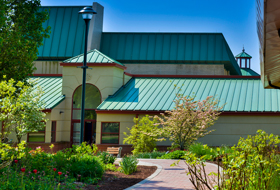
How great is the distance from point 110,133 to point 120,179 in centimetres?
1222

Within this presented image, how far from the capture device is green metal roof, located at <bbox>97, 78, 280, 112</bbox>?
77.9 feet

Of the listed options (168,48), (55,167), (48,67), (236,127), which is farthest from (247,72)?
(55,167)

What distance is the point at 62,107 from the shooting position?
25.7 m

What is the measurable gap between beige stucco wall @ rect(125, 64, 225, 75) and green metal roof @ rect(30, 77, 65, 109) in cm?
760

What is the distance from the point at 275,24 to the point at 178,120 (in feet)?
56.8

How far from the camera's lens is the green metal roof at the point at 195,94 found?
23750 mm

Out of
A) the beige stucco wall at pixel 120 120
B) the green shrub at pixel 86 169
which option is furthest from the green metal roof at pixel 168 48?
the green shrub at pixel 86 169

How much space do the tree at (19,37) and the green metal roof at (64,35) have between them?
51.2ft

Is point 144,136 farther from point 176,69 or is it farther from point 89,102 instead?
point 176,69

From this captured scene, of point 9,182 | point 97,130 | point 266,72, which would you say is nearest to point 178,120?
point 97,130

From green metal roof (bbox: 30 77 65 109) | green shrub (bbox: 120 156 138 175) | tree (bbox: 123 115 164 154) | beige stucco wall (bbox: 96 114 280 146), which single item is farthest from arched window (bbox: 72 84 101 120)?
green shrub (bbox: 120 156 138 175)

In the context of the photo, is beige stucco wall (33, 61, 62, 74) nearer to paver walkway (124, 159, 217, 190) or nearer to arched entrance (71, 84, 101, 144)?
arched entrance (71, 84, 101, 144)

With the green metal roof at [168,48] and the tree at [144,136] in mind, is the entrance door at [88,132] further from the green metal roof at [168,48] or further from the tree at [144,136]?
the green metal roof at [168,48]

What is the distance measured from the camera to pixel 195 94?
25.2 metres
